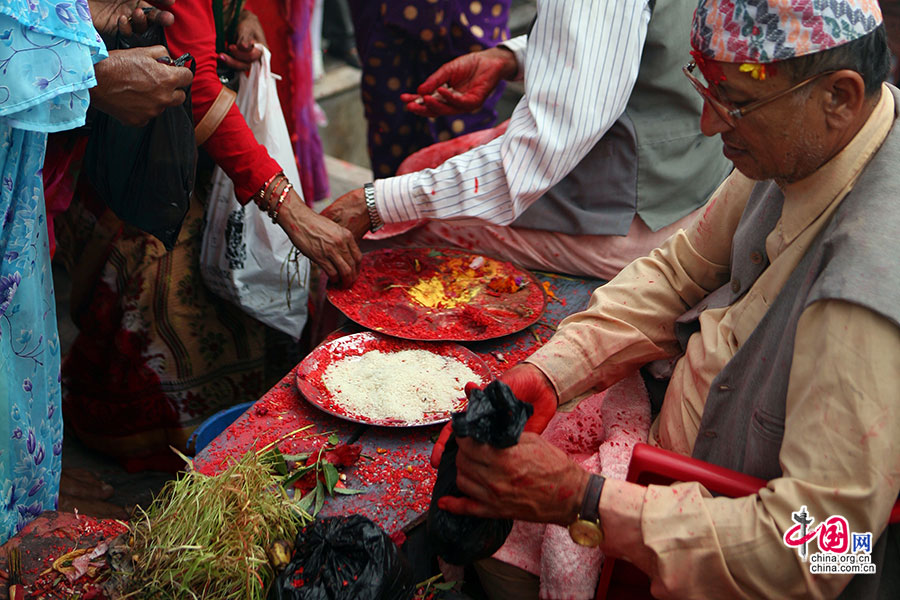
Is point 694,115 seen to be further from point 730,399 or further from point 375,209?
point 730,399

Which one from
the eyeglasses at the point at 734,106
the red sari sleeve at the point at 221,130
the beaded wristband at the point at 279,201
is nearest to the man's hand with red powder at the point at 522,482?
the eyeglasses at the point at 734,106

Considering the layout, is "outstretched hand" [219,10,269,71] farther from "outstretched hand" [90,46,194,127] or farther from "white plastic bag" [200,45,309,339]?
"outstretched hand" [90,46,194,127]

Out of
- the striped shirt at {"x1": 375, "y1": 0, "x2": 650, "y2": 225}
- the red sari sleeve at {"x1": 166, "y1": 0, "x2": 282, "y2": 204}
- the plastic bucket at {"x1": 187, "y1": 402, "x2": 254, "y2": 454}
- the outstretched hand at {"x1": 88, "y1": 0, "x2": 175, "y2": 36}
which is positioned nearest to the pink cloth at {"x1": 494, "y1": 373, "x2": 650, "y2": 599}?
the striped shirt at {"x1": 375, "y1": 0, "x2": 650, "y2": 225}

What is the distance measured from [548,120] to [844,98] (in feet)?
3.63

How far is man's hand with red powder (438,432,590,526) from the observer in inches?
61.8

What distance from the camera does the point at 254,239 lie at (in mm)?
3082

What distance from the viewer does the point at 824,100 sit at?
1546mm

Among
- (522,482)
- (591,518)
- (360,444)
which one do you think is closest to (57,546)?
(360,444)

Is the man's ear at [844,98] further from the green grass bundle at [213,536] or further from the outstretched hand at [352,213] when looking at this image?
the outstretched hand at [352,213]

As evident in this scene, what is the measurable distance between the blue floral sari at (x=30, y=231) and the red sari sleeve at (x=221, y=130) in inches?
29.8

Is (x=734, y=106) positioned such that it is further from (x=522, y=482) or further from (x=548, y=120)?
(x=548, y=120)

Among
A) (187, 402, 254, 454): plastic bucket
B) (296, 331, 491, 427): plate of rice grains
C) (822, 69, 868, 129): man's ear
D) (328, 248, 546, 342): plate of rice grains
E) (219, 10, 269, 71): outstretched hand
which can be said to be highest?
(822, 69, 868, 129): man's ear

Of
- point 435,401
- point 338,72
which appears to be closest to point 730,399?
point 435,401

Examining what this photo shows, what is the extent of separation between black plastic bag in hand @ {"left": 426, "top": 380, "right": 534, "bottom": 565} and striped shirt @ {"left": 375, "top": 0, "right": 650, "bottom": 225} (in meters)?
1.11
